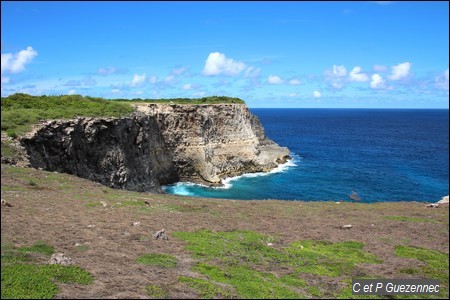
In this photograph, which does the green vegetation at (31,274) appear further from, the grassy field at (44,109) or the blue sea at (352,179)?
the blue sea at (352,179)

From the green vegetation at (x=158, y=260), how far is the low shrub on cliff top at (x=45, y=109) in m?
20.0

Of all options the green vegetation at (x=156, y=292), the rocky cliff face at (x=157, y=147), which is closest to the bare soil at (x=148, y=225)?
the green vegetation at (x=156, y=292)

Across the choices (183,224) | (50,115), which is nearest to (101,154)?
(50,115)

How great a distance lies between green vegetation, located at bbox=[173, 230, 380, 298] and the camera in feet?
48.2

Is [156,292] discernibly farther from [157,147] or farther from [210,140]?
[210,140]

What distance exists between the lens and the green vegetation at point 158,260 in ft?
52.9

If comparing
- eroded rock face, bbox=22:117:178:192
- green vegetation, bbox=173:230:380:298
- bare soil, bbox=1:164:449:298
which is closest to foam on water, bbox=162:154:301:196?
eroded rock face, bbox=22:117:178:192

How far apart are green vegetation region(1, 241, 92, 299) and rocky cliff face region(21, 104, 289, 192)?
18.4 metres

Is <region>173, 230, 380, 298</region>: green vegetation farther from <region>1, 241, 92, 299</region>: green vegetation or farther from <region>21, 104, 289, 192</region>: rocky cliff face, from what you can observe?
<region>21, 104, 289, 192</region>: rocky cliff face

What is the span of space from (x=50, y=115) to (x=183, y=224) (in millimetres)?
21448

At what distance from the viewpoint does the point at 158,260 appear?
54.1 ft

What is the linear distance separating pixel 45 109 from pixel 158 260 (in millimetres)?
29192

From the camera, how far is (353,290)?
1533 centimetres

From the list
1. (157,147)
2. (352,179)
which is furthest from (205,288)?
(352,179)
